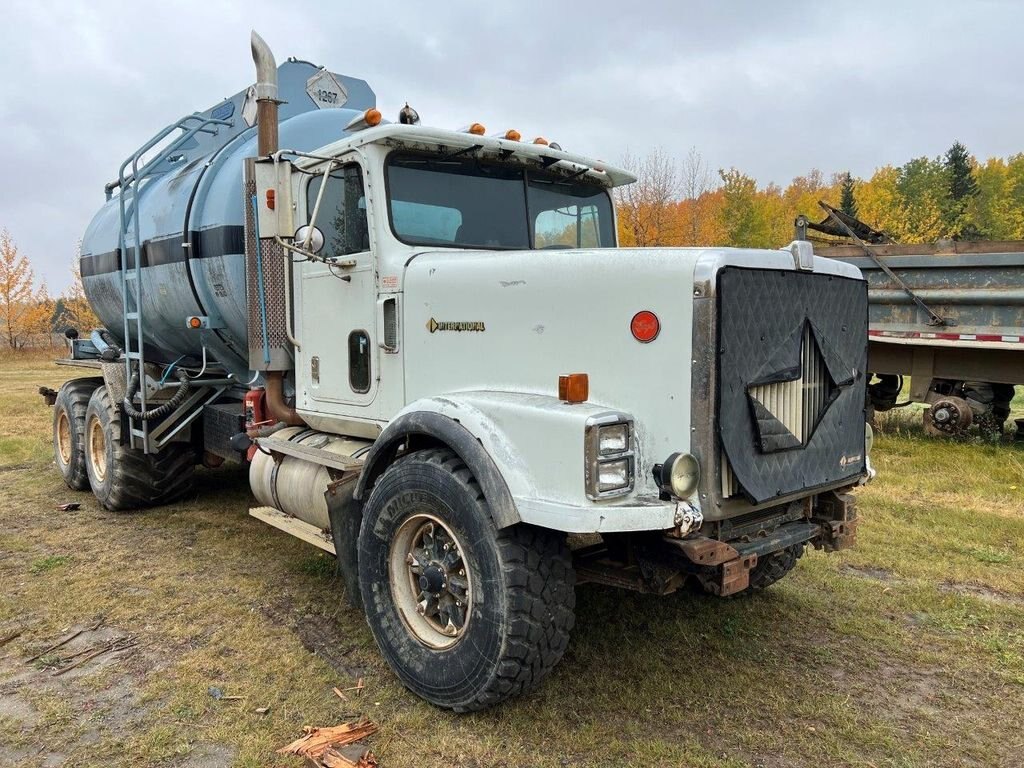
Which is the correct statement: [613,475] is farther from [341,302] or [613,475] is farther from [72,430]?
[72,430]

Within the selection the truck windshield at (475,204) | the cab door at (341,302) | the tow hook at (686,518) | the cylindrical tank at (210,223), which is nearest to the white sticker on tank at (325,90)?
the cylindrical tank at (210,223)

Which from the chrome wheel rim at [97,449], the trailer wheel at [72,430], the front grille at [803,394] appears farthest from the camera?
the trailer wheel at [72,430]

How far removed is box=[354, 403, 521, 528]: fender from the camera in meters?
3.07

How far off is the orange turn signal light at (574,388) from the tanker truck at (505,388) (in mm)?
17

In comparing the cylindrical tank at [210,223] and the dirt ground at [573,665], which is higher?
the cylindrical tank at [210,223]

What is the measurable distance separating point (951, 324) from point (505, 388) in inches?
295

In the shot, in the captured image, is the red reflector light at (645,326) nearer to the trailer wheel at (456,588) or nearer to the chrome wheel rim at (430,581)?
the trailer wheel at (456,588)

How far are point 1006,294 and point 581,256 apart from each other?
282 inches

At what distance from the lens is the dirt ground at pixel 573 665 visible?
3211 mm

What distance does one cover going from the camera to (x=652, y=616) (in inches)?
175

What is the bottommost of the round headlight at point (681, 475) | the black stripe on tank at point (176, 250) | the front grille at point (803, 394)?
the round headlight at point (681, 475)

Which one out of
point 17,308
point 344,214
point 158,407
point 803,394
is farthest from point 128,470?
point 17,308

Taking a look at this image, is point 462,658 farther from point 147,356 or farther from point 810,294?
point 147,356

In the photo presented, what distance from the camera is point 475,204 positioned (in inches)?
173
